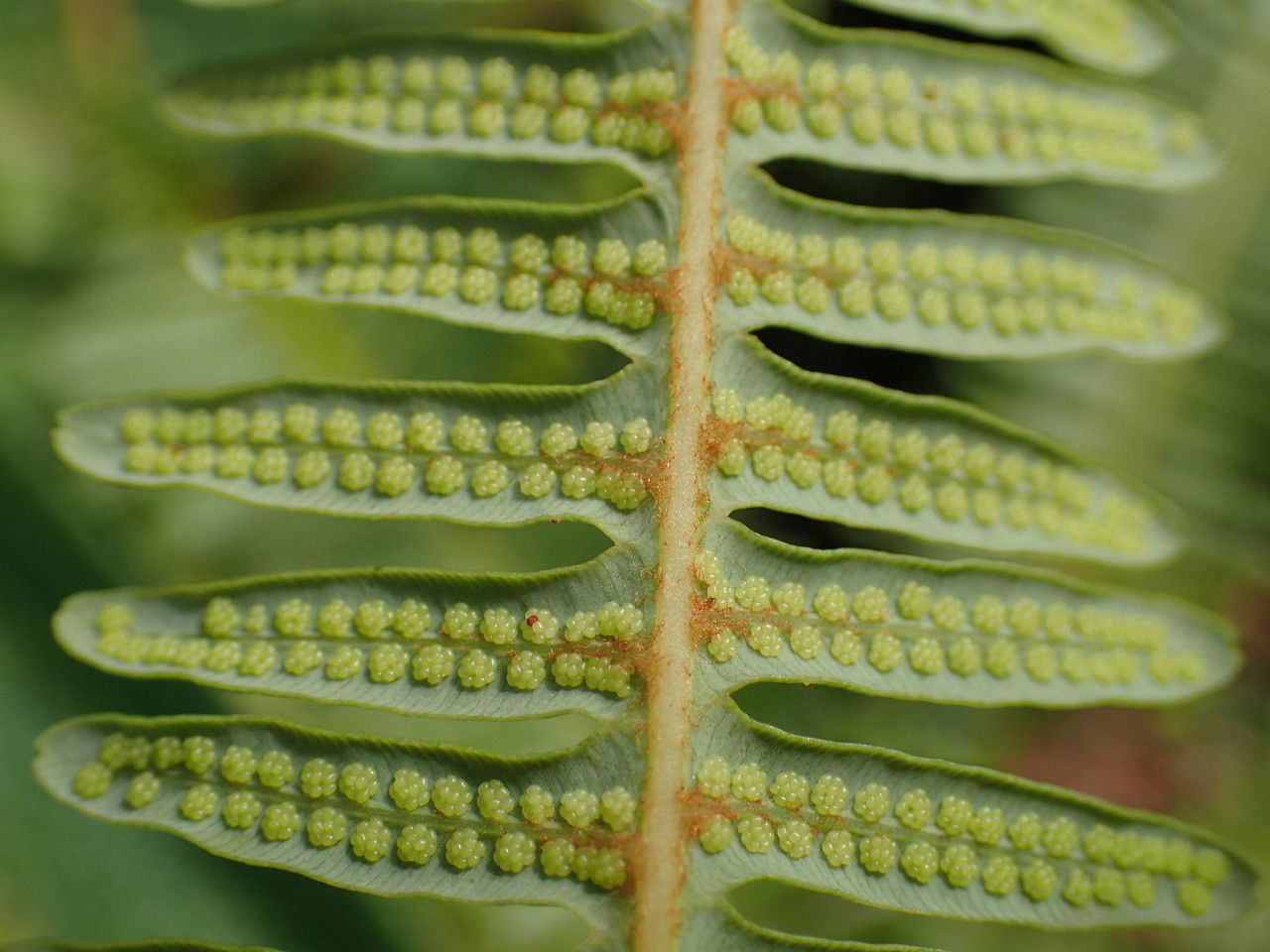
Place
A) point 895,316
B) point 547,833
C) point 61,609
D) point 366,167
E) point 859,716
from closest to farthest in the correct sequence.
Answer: point 547,833, point 61,609, point 895,316, point 859,716, point 366,167

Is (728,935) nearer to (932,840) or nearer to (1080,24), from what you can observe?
(932,840)

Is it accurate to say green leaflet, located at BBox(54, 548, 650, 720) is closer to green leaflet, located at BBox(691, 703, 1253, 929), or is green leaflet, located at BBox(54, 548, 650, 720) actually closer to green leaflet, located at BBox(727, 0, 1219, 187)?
green leaflet, located at BBox(691, 703, 1253, 929)

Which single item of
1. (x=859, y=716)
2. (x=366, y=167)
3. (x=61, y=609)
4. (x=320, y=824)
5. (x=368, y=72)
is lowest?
(x=320, y=824)

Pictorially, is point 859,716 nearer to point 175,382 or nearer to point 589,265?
point 589,265

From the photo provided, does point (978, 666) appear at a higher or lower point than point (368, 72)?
lower

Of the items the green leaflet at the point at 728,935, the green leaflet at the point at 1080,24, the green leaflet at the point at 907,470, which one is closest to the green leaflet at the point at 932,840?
the green leaflet at the point at 728,935

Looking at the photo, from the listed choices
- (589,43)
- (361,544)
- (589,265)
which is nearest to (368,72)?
(589,43)

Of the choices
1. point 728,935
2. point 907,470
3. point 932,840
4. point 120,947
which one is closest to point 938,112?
point 907,470
